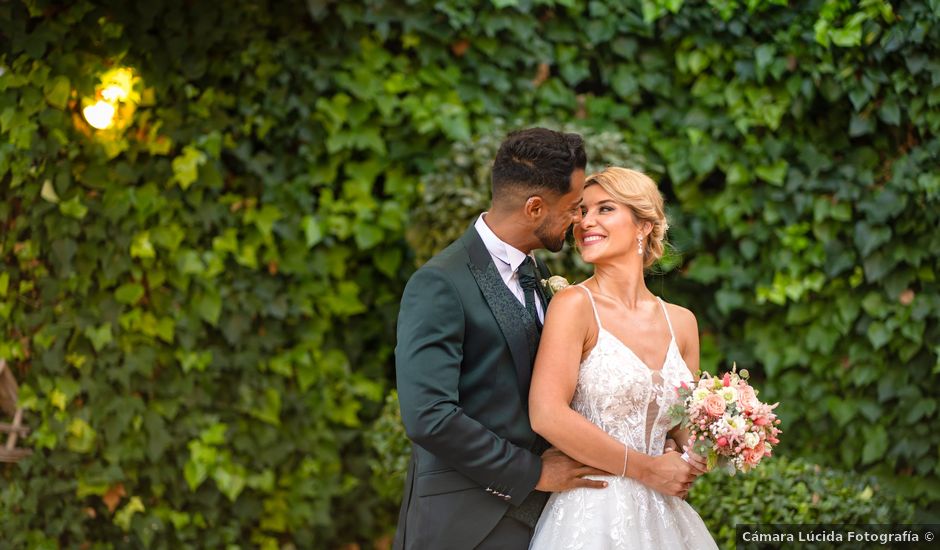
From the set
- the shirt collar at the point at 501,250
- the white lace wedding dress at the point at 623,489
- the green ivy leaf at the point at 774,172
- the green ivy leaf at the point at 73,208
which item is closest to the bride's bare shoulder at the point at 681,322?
the white lace wedding dress at the point at 623,489

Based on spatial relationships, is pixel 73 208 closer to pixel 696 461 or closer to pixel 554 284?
pixel 554 284

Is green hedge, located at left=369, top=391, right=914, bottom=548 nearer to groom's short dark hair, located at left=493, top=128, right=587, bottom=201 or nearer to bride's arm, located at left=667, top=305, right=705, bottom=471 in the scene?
bride's arm, located at left=667, top=305, right=705, bottom=471

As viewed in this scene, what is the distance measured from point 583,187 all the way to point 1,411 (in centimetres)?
326

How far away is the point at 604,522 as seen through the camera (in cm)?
266

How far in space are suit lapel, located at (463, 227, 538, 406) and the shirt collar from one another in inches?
0.8

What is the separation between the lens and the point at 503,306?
2631 mm

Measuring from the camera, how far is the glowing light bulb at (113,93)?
458 centimetres

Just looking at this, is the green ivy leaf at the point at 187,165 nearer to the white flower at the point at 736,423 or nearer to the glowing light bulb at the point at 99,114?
the glowing light bulb at the point at 99,114

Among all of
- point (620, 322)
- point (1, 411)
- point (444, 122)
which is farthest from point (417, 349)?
point (1, 411)

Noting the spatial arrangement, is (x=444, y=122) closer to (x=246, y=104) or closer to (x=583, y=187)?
(x=246, y=104)

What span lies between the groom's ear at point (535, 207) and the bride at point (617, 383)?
0.25 meters

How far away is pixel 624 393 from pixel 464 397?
1.58ft

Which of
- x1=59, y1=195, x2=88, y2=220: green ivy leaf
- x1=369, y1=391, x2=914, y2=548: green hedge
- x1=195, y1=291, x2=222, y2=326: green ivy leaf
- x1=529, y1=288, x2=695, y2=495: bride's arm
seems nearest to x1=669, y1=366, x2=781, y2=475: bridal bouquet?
x1=529, y1=288, x2=695, y2=495: bride's arm

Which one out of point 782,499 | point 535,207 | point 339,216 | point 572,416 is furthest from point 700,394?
point 339,216
